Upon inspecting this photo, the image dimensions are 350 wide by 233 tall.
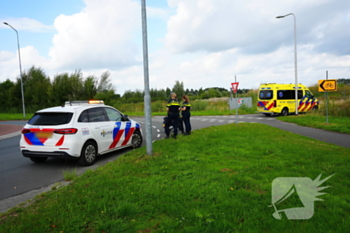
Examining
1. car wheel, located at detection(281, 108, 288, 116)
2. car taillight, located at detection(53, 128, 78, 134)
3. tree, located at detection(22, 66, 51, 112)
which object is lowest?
car wheel, located at detection(281, 108, 288, 116)

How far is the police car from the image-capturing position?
7039 mm

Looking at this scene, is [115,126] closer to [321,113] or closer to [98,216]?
[98,216]

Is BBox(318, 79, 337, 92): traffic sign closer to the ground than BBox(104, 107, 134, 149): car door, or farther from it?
farther from it

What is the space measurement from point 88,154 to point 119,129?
164cm

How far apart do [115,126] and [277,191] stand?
18.8 ft

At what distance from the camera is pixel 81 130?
7.33 meters

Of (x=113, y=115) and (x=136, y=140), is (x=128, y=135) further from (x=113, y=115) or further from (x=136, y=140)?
(x=113, y=115)

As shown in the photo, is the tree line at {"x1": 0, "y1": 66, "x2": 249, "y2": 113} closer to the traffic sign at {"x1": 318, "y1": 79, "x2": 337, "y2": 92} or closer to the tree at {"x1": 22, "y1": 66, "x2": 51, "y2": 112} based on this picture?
the tree at {"x1": 22, "y1": 66, "x2": 51, "y2": 112}

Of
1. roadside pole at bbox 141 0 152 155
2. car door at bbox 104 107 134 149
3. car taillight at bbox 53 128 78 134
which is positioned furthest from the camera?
car door at bbox 104 107 134 149

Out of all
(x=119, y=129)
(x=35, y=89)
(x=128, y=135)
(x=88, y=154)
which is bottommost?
(x=88, y=154)

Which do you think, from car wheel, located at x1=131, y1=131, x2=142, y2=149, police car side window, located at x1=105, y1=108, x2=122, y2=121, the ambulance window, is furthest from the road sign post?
police car side window, located at x1=105, y1=108, x2=122, y2=121

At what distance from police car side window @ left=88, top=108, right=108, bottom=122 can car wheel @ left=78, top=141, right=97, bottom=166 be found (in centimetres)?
76

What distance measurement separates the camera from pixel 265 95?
2467 cm

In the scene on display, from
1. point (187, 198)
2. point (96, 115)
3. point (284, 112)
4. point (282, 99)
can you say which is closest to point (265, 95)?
point (282, 99)
